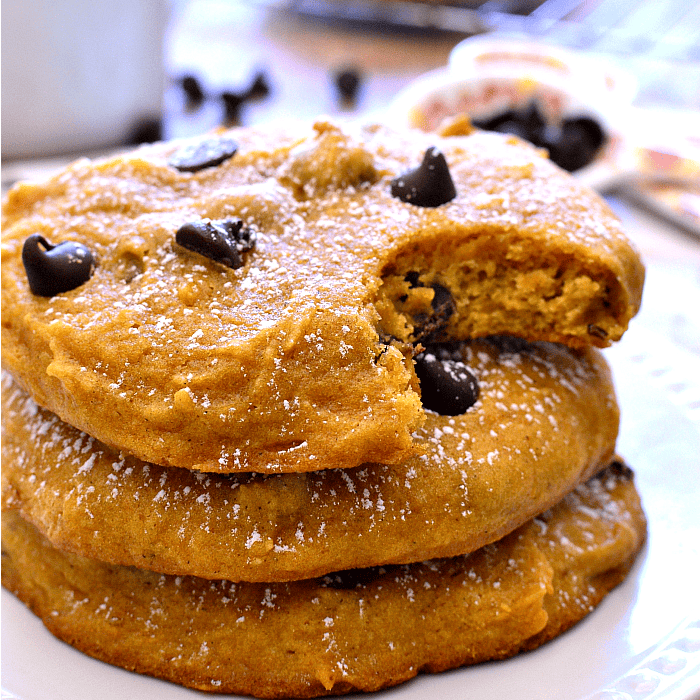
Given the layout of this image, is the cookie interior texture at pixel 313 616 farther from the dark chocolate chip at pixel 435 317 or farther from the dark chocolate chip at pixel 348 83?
the dark chocolate chip at pixel 348 83

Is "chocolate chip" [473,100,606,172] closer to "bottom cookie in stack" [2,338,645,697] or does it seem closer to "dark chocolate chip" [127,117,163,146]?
A: "dark chocolate chip" [127,117,163,146]

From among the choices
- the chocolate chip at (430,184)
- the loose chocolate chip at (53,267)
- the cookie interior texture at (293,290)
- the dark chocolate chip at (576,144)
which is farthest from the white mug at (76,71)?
the chocolate chip at (430,184)

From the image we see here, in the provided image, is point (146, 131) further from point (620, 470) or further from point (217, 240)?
point (620, 470)

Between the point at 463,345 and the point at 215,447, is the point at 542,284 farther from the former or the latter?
the point at 215,447

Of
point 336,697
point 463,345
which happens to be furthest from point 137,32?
point 336,697

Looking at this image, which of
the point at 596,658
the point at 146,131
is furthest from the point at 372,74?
the point at 596,658

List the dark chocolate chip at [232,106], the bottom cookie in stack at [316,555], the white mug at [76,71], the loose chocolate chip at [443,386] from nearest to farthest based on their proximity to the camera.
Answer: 1. the bottom cookie in stack at [316,555]
2. the loose chocolate chip at [443,386]
3. the white mug at [76,71]
4. the dark chocolate chip at [232,106]
